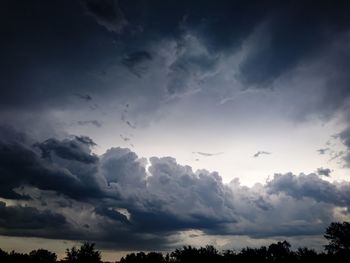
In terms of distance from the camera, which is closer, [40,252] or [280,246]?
[280,246]

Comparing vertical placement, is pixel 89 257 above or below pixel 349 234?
below

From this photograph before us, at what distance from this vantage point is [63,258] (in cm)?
8325

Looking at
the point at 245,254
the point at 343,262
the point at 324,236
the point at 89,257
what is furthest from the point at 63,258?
the point at 324,236

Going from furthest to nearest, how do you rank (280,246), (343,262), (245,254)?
1. (280,246)
2. (245,254)
3. (343,262)

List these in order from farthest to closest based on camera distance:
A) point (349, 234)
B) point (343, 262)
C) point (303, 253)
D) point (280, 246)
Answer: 1. point (280, 246)
2. point (349, 234)
3. point (303, 253)
4. point (343, 262)

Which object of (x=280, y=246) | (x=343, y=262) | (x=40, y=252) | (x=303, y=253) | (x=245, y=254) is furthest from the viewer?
(x=40, y=252)

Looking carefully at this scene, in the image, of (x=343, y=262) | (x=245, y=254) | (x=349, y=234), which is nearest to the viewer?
(x=343, y=262)

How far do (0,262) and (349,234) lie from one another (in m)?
115

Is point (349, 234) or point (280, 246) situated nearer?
point (349, 234)

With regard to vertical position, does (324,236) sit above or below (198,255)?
above

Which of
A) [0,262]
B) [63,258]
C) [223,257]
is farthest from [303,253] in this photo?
[0,262]

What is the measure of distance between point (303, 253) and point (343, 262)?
1233 cm

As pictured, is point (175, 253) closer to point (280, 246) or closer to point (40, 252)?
point (280, 246)

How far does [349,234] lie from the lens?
123m
